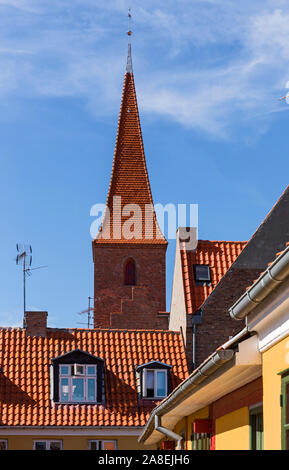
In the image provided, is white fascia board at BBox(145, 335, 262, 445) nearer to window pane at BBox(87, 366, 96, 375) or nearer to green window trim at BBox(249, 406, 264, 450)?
Result: green window trim at BBox(249, 406, 264, 450)

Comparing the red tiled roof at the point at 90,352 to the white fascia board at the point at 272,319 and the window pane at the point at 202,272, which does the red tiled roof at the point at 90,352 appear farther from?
the white fascia board at the point at 272,319

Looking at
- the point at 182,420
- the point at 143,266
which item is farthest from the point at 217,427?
the point at 143,266

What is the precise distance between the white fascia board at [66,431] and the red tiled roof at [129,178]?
91.0 feet

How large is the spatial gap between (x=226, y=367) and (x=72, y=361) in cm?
2093

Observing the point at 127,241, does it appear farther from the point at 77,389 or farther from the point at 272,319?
the point at 272,319

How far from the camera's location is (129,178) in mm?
59594

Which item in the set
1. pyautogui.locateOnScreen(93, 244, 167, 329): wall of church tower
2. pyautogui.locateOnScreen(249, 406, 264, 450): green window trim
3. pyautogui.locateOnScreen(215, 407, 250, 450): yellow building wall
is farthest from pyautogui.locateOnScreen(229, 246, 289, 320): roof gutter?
pyautogui.locateOnScreen(93, 244, 167, 329): wall of church tower

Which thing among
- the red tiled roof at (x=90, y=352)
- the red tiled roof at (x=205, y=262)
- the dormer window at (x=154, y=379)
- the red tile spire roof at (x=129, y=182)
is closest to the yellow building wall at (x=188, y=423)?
the red tiled roof at (x=90, y=352)

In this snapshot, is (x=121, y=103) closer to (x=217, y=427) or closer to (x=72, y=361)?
(x=72, y=361)

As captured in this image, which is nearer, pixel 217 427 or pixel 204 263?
pixel 217 427

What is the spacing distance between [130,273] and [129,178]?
6.80m

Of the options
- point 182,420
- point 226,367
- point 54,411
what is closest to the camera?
point 226,367

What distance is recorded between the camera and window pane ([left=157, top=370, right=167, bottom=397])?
30.3 meters

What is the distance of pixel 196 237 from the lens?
113ft
